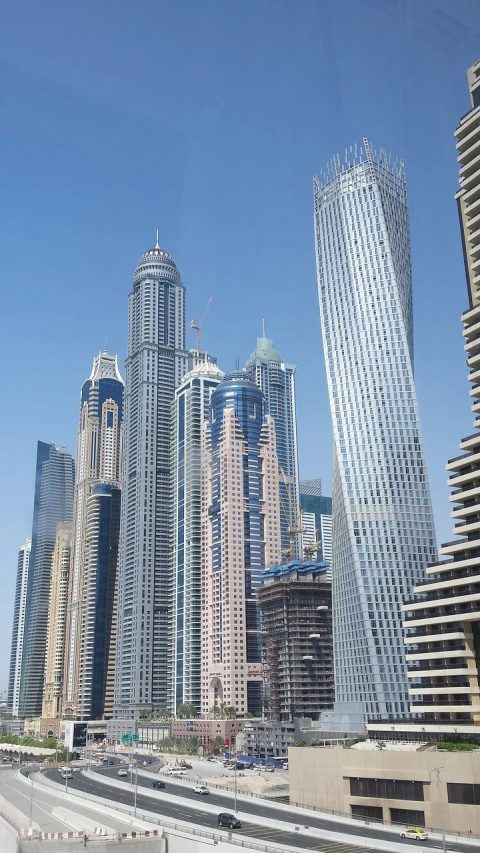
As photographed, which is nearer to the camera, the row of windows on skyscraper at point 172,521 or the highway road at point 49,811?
the highway road at point 49,811

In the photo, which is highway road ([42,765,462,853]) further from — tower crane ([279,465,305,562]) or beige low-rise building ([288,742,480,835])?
tower crane ([279,465,305,562])

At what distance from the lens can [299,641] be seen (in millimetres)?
106938

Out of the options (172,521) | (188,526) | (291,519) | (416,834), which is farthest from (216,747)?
(416,834)

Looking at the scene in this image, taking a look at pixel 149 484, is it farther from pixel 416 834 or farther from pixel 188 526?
pixel 416 834

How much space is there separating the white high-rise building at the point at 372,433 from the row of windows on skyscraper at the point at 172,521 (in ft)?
138

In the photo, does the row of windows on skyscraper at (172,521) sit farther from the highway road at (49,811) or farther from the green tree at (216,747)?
the highway road at (49,811)

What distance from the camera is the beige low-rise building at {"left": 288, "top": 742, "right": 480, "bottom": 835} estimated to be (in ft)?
140

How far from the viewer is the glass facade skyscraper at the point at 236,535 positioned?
413ft

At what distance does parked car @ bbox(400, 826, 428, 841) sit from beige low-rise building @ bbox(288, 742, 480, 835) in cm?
152

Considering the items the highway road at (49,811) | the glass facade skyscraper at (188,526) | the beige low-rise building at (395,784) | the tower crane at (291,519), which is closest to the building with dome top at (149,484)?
the glass facade skyscraper at (188,526)

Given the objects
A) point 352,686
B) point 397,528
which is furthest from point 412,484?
point 352,686

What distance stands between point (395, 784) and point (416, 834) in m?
5.19

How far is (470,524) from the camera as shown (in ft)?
176

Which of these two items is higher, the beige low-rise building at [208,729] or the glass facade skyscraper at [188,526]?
the glass facade skyscraper at [188,526]
